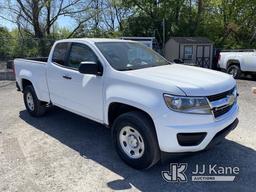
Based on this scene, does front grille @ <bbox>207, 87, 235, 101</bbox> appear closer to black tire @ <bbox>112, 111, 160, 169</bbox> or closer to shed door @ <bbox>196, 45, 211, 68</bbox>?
black tire @ <bbox>112, 111, 160, 169</bbox>

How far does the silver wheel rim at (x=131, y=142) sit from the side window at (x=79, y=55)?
126 cm

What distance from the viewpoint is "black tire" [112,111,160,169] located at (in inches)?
153

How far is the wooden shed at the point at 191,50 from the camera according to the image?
18364 millimetres

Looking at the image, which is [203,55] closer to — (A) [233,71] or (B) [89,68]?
(A) [233,71]

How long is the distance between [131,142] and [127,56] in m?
1.47

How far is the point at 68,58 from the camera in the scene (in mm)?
5469

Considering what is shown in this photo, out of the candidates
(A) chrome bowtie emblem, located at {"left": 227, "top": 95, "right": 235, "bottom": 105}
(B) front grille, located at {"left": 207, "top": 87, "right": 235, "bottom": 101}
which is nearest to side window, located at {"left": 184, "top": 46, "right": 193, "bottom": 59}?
(A) chrome bowtie emblem, located at {"left": 227, "top": 95, "right": 235, "bottom": 105}

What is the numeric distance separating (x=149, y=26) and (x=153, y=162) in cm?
1887

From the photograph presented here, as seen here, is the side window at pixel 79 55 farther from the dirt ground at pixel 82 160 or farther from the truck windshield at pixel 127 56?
the dirt ground at pixel 82 160

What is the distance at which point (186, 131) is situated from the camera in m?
3.67

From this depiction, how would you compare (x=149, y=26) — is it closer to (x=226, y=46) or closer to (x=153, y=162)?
(x=226, y=46)

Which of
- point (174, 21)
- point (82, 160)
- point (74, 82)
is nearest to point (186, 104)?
point (82, 160)

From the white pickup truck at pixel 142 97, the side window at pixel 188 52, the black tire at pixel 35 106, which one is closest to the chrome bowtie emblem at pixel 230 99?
the white pickup truck at pixel 142 97

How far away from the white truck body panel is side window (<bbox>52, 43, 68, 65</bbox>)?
0.42ft
